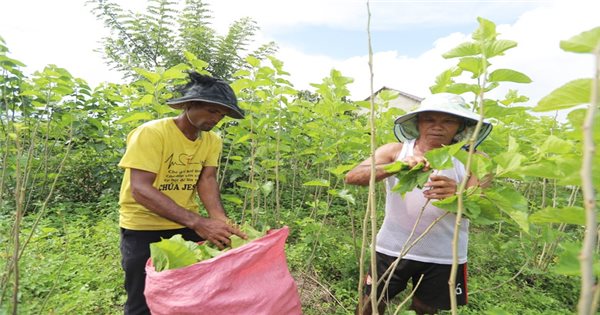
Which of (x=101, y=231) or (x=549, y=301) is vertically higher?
(x=101, y=231)

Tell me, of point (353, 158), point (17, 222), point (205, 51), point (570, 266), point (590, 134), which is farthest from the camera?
point (205, 51)

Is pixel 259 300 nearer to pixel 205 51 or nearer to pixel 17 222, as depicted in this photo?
pixel 17 222

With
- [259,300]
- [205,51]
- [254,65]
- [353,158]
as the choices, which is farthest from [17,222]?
[205,51]

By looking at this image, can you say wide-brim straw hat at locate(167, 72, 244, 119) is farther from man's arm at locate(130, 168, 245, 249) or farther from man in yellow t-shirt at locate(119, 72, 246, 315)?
man's arm at locate(130, 168, 245, 249)

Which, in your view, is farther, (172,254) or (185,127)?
(185,127)

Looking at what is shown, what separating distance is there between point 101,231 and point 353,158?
286cm

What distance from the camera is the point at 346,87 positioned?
2.35 m

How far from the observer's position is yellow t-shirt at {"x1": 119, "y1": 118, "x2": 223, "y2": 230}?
178cm

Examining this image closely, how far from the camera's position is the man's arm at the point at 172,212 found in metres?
1.71

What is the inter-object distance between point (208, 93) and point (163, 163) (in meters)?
0.44

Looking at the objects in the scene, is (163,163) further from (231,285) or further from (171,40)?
(171,40)

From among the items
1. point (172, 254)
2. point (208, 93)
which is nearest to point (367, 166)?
point (208, 93)

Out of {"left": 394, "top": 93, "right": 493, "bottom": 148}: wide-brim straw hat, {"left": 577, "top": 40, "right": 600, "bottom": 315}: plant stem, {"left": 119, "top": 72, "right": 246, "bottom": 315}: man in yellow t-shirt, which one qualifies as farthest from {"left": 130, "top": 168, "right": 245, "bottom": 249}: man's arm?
{"left": 577, "top": 40, "right": 600, "bottom": 315}: plant stem

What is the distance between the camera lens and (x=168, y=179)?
198cm
